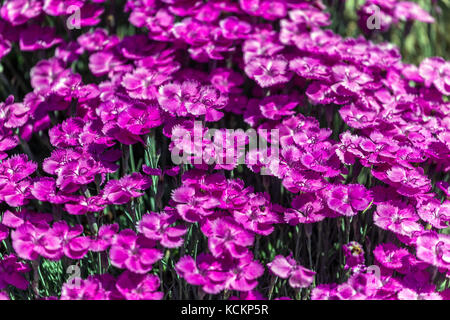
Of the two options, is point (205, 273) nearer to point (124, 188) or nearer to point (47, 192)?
point (124, 188)

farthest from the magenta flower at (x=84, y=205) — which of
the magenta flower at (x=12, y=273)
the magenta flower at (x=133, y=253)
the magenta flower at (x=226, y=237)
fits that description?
the magenta flower at (x=226, y=237)

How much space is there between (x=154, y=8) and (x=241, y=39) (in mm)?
450

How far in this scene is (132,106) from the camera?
1.91 m

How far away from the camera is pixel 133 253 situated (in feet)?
5.34

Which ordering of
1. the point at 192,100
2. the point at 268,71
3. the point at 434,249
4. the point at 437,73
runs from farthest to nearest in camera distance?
the point at 437,73, the point at 268,71, the point at 192,100, the point at 434,249

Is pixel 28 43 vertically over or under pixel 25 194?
over

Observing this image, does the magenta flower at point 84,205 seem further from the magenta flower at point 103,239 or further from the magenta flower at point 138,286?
the magenta flower at point 138,286

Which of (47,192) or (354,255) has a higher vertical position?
(47,192)

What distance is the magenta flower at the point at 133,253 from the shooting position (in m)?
1.57

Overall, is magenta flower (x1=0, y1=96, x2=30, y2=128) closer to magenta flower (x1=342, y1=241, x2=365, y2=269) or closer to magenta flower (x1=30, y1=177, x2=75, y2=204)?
magenta flower (x1=30, y1=177, x2=75, y2=204)

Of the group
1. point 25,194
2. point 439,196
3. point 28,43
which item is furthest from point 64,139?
point 439,196

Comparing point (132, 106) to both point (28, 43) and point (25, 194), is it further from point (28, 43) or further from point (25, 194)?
point (28, 43)

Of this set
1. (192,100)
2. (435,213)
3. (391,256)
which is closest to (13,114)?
(192,100)

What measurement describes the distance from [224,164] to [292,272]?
42 centimetres
